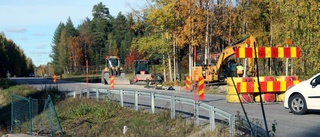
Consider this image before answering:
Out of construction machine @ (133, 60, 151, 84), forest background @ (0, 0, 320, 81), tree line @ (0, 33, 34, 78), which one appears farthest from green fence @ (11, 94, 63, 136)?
tree line @ (0, 33, 34, 78)

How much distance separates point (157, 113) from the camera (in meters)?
16.0

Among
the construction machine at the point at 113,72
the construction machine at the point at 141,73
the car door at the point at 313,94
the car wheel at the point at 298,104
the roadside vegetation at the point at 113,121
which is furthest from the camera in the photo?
the construction machine at the point at 113,72

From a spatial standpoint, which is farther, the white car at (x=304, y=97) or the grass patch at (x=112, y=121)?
the white car at (x=304, y=97)

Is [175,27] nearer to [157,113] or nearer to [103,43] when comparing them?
[157,113]

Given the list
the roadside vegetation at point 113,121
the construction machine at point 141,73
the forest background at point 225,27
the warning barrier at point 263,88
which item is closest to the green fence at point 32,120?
the roadside vegetation at point 113,121

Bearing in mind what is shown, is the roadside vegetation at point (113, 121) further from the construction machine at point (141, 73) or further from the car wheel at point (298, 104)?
the construction machine at point (141, 73)

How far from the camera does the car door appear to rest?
1478 centimetres

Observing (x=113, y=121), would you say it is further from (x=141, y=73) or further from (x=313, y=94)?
(x=141, y=73)

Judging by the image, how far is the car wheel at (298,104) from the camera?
49.9ft

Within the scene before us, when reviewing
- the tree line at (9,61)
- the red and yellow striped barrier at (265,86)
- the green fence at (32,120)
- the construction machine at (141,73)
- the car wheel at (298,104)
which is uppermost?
the tree line at (9,61)

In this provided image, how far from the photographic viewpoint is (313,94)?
48.9ft

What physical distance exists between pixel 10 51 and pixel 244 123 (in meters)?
113

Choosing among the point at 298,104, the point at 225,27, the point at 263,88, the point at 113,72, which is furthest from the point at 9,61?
the point at 298,104

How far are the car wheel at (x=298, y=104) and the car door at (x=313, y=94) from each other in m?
0.21
